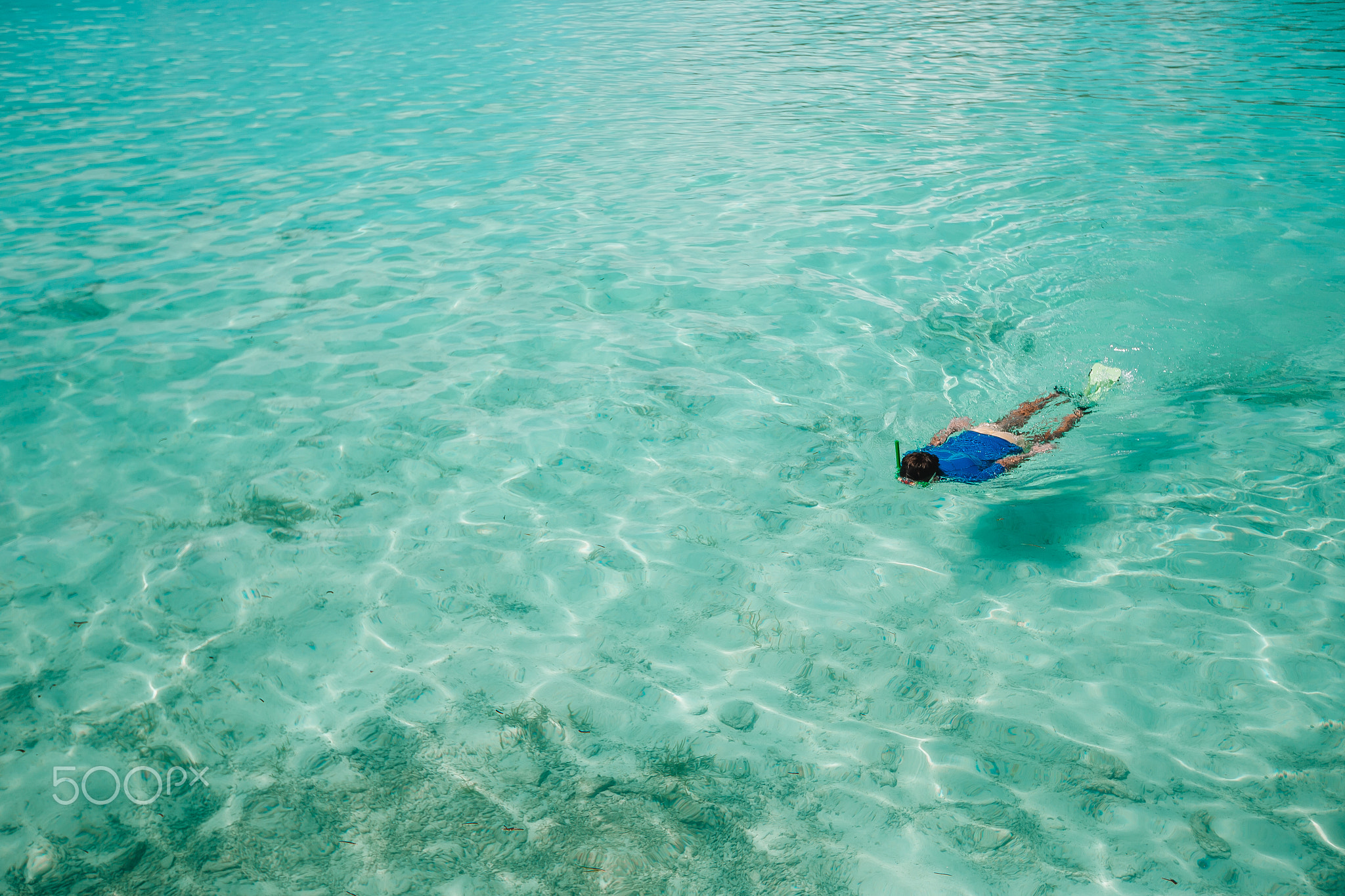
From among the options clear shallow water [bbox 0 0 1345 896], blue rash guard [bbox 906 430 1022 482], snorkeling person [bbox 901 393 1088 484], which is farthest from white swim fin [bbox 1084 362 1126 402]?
blue rash guard [bbox 906 430 1022 482]

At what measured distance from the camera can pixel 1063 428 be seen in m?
Answer: 6.04

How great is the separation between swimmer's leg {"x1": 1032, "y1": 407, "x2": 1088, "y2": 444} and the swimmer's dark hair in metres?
1.20

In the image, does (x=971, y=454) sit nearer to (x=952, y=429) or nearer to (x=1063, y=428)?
(x=952, y=429)

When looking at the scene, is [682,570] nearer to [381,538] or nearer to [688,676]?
[688,676]

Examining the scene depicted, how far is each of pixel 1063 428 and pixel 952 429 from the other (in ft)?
2.73

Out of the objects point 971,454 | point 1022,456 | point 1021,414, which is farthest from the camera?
point 1021,414

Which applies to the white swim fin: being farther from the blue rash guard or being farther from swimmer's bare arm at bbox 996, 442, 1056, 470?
the blue rash guard

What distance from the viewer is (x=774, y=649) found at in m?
4.35

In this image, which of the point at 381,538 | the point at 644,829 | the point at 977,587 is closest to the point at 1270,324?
the point at 977,587

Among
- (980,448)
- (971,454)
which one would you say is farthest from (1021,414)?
(971,454)

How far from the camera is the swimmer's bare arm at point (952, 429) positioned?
5941mm

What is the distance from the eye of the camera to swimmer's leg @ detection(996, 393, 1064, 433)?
20.4ft

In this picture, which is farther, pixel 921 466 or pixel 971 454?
pixel 971 454

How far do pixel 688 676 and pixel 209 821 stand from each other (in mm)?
2276
